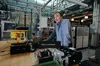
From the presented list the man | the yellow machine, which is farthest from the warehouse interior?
the man

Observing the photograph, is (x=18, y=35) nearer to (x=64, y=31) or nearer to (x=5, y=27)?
(x=64, y=31)

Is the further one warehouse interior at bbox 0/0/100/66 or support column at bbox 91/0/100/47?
support column at bbox 91/0/100/47

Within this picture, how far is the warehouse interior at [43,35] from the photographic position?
1.45m

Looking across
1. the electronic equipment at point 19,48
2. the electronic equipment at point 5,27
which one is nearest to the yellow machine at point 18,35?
the electronic equipment at point 19,48

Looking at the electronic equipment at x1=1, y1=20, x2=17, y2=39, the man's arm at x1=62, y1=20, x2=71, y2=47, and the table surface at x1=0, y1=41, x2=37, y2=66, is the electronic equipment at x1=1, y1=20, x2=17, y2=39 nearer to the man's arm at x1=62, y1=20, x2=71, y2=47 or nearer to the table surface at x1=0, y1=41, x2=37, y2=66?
the table surface at x1=0, y1=41, x2=37, y2=66

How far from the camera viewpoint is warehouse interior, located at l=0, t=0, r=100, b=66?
1445mm

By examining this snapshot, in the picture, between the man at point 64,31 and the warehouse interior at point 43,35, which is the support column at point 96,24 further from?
the man at point 64,31

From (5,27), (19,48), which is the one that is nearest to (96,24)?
(19,48)

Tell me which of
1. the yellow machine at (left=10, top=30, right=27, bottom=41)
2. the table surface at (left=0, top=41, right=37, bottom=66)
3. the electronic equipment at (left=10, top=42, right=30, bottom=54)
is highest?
the yellow machine at (left=10, top=30, right=27, bottom=41)

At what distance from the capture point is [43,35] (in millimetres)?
4676

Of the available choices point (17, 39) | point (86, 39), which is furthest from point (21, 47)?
point (86, 39)

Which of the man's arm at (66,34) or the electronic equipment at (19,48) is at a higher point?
the man's arm at (66,34)

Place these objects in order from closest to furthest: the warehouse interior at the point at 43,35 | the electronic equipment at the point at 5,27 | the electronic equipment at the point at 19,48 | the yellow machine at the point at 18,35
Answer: the warehouse interior at the point at 43,35, the electronic equipment at the point at 19,48, the yellow machine at the point at 18,35, the electronic equipment at the point at 5,27

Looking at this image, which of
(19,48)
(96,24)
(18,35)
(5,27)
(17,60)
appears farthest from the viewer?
(5,27)
